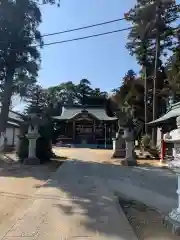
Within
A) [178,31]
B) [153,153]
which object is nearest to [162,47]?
[178,31]

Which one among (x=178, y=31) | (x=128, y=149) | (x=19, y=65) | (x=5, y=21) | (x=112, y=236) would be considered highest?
(x=178, y=31)

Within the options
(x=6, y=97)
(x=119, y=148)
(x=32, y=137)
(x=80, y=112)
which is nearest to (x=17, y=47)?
(x=6, y=97)

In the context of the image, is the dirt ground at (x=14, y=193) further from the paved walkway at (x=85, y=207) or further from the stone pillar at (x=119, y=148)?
the stone pillar at (x=119, y=148)

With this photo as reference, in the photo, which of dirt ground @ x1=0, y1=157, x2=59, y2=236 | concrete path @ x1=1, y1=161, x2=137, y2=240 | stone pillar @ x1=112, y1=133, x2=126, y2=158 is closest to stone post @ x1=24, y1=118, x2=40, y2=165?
dirt ground @ x1=0, y1=157, x2=59, y2=236

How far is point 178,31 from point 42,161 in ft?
46.9

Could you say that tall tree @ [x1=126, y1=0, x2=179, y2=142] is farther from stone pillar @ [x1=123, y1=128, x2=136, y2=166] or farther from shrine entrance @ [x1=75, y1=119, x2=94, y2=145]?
shrine entrance @ [x1=75, y1=119, x2=94, y2=145]

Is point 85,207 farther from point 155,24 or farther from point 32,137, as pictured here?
point 155,24

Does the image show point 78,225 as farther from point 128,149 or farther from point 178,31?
point 178,31

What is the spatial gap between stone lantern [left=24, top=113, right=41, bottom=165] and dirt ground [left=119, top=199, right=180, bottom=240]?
945cm

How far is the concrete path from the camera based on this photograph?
15.4 feet

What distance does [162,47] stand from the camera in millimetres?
27516

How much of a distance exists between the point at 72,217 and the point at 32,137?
1122cm

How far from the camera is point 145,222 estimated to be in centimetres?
575

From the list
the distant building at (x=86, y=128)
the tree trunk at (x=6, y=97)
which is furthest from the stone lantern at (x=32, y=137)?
the distant building at (x=86, y=128)
